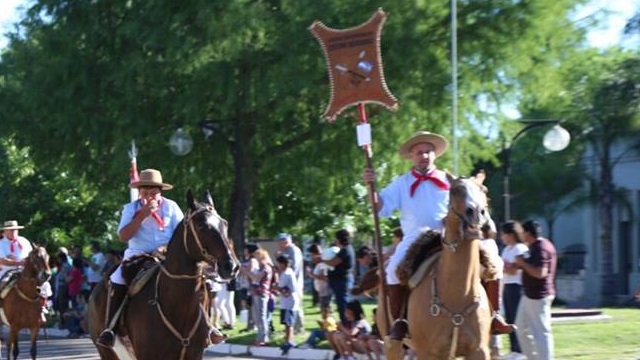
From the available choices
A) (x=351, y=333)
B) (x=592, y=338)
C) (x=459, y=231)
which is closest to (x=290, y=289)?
(x=351, y=333)

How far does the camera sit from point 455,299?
35.9 feet

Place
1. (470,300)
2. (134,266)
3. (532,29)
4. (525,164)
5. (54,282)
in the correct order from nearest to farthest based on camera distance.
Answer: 1. (470,300)
2. (134,266)
3. (532,29)
4. (54,282)
5. (525,164)

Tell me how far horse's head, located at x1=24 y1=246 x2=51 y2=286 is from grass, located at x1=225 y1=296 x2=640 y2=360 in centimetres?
488

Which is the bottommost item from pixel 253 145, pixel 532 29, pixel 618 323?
pixel 618 323

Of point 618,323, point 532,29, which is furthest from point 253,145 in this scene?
point 618,323

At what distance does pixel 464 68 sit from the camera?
86.0 feet

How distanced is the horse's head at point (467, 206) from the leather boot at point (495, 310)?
1.28 meters

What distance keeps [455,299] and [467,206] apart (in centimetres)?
105

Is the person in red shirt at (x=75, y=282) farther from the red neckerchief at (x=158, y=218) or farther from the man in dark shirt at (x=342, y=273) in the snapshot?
the red neckerchief at (x=158, y=218)

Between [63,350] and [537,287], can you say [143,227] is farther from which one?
[63,350]

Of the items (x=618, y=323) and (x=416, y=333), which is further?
(x=618, y=323)

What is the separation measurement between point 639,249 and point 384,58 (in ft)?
63.5

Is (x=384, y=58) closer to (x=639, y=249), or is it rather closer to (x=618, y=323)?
(x=618, y=323)

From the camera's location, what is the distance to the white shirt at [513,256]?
17625mm
